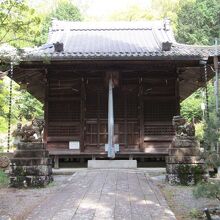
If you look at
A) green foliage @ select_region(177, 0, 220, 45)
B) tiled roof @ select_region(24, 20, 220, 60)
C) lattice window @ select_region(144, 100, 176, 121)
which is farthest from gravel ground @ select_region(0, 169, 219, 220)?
green foliage @ select_region(177, 0, 220, 45)

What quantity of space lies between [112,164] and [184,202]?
6128mm

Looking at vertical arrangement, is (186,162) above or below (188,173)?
above

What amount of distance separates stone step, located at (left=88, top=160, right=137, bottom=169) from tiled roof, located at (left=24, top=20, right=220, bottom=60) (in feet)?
12.2

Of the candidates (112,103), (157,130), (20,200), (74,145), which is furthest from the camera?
(157,130)

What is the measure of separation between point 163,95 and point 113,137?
8.35ft

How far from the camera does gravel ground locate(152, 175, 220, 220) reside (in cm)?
666

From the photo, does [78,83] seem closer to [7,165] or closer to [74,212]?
[7,165]

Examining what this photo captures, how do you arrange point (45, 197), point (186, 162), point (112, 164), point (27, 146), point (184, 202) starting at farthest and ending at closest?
1. point (112, 164)
2. point (27, 146)
3. point (186, 162)
4. point (45, 197)
5. point (184, 202)

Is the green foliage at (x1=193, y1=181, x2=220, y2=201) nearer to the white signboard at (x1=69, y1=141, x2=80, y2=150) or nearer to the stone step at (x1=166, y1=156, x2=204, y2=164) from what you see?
the stone step at (x1=166, y1=156, x2=204, y2=164)

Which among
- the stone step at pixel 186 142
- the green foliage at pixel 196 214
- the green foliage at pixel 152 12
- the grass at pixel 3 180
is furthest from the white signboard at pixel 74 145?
the green foliage at pixel 152 12

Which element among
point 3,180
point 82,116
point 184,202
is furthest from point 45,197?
point 82,116

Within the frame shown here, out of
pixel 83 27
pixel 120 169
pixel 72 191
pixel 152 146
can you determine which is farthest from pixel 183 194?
pixel 83 27

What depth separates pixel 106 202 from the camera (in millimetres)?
7242

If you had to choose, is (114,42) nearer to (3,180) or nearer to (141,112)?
(141,112)
